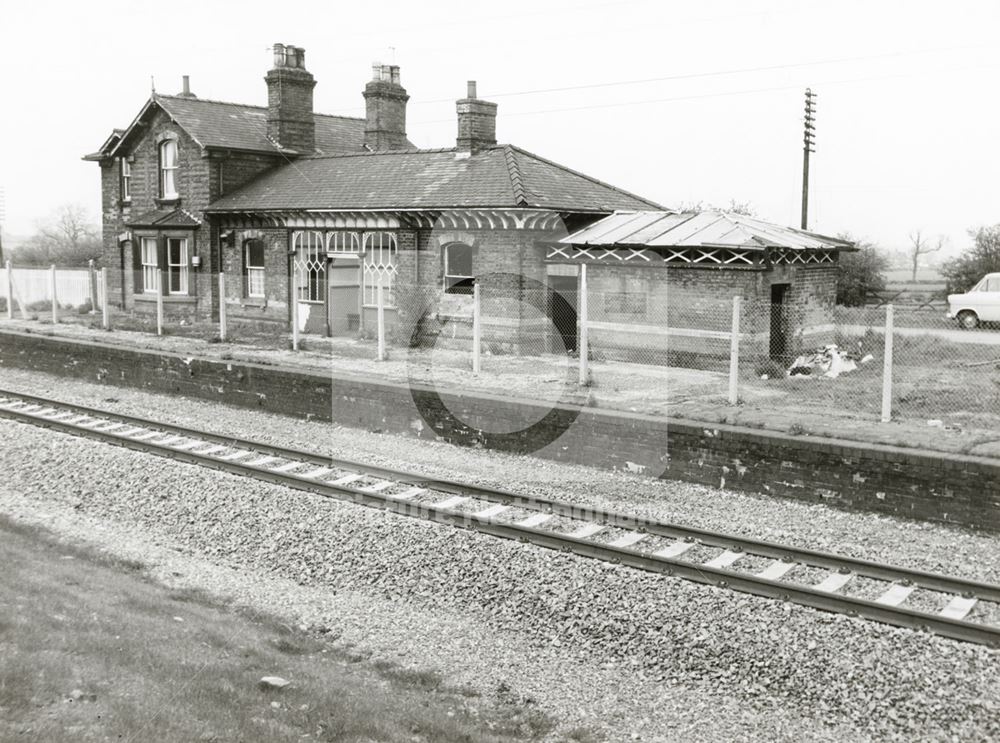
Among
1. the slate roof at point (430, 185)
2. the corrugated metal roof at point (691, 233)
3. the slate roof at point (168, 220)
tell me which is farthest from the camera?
the slate roof at point (168, 220)

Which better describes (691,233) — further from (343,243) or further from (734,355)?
(343,243)

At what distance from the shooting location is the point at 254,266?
28531 millimetres

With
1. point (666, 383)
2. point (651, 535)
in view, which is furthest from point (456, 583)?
point (666, 383)

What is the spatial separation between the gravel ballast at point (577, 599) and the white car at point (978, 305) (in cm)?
2126

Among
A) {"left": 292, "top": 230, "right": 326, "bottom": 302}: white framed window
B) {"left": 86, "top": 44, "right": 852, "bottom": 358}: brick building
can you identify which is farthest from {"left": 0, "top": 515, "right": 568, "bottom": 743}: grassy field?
{"left": 292, "top": 230, "right": 326, "bottom": 302}: white framed window

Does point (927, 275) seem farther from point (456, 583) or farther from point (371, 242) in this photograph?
point (456, 583)

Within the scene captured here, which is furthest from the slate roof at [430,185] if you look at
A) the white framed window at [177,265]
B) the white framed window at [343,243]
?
the white framed window at [177,265]

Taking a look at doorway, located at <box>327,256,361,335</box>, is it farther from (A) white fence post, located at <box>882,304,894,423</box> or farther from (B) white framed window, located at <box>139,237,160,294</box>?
(A) white fence post, located at <box>882,304,894,423</box>

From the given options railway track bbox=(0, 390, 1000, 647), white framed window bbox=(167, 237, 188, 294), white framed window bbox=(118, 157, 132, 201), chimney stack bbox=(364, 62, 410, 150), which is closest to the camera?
railway track bbox=(0, 390, 1000, 647)

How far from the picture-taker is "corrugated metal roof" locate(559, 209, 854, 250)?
19.8 meters

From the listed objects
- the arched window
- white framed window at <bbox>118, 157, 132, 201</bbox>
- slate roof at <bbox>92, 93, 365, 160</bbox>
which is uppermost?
slate roof at <bbox>92, 93, 365, 160</bbox>

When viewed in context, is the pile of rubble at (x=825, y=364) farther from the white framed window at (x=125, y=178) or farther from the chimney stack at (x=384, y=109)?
the white framed window at (x=125, y=178)

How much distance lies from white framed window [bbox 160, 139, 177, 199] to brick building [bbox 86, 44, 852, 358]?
0.05 metres

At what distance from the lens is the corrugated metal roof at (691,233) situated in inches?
778
